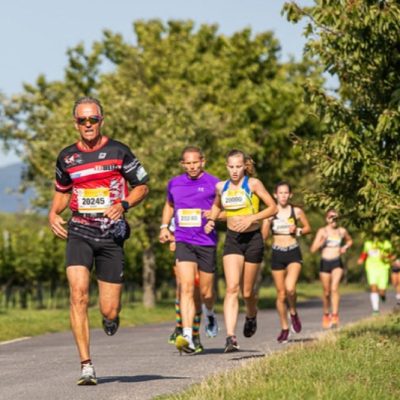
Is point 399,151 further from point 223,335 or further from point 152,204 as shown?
point 152,204

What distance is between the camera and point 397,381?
9492 mm

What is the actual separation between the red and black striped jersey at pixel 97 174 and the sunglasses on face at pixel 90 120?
0.64 ft

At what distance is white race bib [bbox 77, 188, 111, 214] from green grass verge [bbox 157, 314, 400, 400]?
159 cm

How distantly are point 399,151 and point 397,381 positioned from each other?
193 inches

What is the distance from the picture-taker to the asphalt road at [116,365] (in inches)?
390

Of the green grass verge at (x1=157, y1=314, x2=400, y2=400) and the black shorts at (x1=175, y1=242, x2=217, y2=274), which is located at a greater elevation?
the black shorts at (x1=175, y1=242, x2=217, y2=274)

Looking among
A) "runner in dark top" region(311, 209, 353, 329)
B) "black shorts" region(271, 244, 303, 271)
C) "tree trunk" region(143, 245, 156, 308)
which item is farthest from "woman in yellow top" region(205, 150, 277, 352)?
"tree trunk" region(143, 245, 156, 308)

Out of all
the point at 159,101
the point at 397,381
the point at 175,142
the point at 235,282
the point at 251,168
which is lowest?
the point at 397,381

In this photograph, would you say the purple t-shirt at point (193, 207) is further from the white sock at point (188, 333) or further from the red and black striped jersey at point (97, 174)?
the red and black striped jersey at point (97, 174)

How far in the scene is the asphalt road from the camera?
32.5ft

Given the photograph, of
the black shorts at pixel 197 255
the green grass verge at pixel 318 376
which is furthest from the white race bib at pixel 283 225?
the green grass verge at pixel 318 376

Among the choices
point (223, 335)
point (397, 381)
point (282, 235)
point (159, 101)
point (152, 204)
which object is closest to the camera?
point (397, 381)

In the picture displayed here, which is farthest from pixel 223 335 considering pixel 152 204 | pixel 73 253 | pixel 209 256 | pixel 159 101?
pixel 159 101

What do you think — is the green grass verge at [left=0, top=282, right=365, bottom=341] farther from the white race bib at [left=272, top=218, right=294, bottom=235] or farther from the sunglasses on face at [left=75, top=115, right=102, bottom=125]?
the sunglasses on face at [left=75, top=115, right=102, bottom=125]
